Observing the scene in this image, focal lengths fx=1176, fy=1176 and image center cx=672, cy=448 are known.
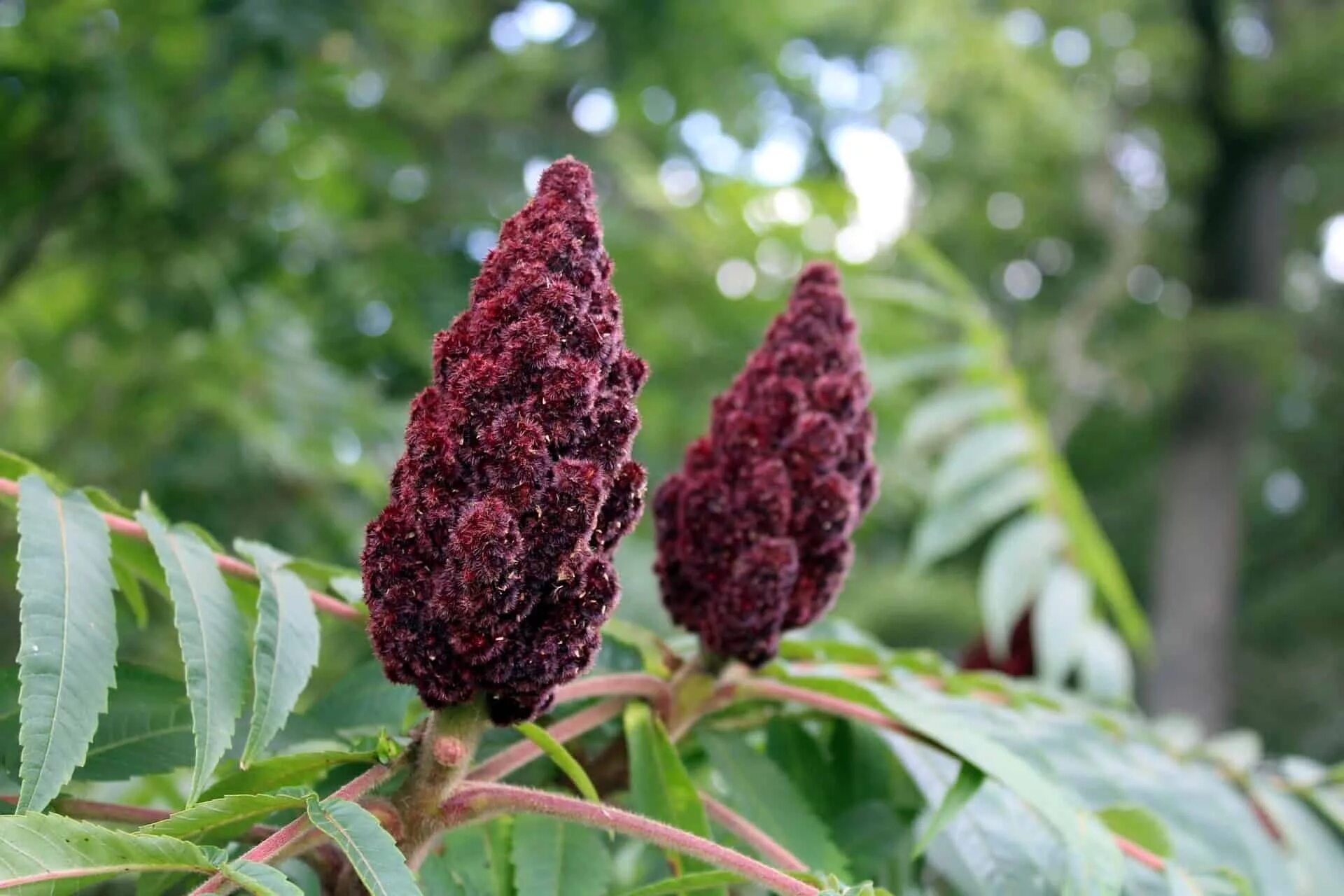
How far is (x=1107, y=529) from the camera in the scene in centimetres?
2317

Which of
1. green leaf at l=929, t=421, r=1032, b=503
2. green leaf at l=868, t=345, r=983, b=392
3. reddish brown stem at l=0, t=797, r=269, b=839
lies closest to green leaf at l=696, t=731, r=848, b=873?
reddish brown stem at l=0, t=797, r=269, b=839

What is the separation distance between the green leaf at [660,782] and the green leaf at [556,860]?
0.08 metres

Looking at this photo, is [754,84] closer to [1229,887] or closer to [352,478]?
[352,478]

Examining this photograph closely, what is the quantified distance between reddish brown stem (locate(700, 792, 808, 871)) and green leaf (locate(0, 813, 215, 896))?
2.17ft

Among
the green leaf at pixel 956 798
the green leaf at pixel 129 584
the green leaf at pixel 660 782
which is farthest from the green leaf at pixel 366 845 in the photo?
the green leaf at pixel 956 798

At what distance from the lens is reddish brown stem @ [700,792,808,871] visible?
4.58ft

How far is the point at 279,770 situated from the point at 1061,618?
→ 7.13 feet

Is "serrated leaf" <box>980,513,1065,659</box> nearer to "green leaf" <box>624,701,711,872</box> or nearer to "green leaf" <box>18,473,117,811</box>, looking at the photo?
"green leaf" <box>624,701,711,872</box>

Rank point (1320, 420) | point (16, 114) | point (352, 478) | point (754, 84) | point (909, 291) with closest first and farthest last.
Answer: point (909, 291), point (16, 114), point (352, 478), point (754, 84), point (1320, 420)

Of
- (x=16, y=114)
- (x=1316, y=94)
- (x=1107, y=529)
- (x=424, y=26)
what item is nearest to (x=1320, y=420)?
(x=1107, y=529)

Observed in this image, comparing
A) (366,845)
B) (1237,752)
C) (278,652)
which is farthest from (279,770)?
(1237,752)

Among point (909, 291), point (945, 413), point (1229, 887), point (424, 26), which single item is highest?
point (424, 26)

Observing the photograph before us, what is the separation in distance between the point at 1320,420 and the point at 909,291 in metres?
22.7

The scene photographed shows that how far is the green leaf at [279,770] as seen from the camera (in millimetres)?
1254
